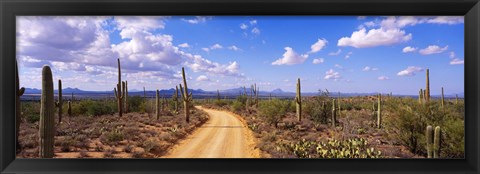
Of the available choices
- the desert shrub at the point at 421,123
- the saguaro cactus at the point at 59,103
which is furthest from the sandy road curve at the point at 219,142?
the desert shrub at the point at 421,123

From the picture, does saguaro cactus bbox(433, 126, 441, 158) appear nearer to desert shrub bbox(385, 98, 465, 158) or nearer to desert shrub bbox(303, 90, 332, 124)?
desert shrub bbox(385, 98, 465, 158)

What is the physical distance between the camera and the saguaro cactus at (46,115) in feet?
8.05

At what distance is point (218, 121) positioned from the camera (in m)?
3.55

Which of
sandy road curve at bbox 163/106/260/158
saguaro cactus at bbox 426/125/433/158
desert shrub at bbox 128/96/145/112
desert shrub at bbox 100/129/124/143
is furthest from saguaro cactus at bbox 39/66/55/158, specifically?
saguaro cactus at bbox 426/125/433/158

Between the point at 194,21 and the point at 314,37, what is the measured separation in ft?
3.44

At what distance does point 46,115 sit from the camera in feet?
8.14

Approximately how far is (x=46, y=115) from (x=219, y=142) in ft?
4.89

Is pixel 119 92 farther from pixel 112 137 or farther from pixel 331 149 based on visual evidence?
pixel 331 149

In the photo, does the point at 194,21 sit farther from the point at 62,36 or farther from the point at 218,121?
the point at 218,121

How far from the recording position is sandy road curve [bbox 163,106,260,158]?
2.53 metres

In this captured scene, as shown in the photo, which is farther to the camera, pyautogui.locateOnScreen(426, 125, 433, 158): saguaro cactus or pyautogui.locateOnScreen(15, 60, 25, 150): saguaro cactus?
pyautogui.locateOnScreen(426, 125, 433, 158): saguaro cactus

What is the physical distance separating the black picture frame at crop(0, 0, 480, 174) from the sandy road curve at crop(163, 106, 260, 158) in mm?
221
